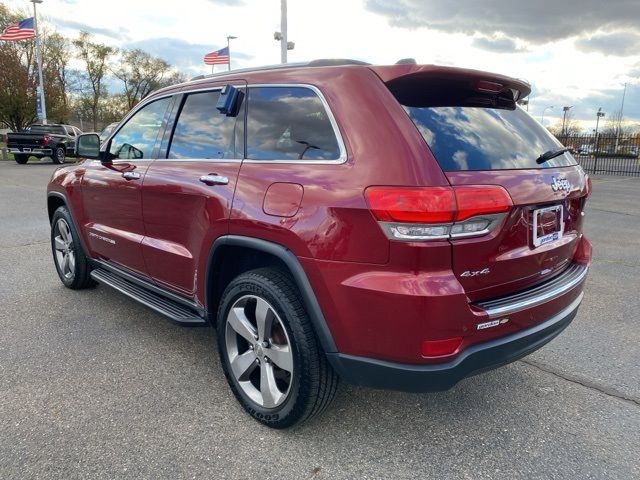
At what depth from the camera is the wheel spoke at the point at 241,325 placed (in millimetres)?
2594

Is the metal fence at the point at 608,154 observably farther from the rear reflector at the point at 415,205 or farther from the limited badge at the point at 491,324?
the rear reflector at the point at 415,205

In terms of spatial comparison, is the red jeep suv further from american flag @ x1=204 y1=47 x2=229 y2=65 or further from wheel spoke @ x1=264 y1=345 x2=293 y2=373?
american flag @ x1=204 y1=47 x2=229 y2=65

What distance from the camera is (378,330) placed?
6.78ft

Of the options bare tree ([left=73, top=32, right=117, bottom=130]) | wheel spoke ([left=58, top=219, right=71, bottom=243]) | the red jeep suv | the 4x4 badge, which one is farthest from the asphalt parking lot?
bare tree ([left=73, top=32, right=117, bottom=130])

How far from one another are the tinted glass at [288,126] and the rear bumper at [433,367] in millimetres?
930

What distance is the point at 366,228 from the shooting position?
2.04 metres

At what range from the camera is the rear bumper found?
2068 mm

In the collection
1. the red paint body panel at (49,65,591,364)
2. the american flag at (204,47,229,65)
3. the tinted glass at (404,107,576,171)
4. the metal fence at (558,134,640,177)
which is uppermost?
the american flag at (204,47,229,65)

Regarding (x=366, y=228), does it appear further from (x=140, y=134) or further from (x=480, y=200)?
(x=140, y=134)

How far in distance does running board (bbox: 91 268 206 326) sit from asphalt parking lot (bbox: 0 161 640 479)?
1.13 ft

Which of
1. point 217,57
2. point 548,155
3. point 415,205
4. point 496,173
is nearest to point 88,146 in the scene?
point 415,205

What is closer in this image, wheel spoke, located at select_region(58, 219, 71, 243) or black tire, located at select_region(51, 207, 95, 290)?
black tire, located at select_region(51, 207, 95, 290)

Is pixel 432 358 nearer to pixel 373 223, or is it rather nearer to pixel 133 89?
pixel 373 223

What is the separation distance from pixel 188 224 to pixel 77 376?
1175 millimetres
